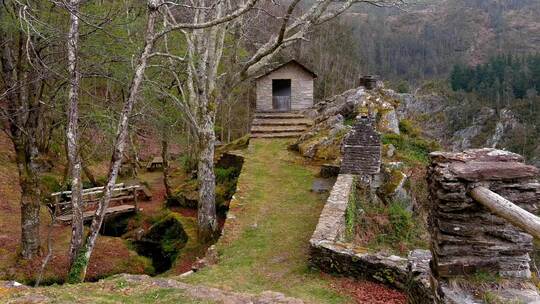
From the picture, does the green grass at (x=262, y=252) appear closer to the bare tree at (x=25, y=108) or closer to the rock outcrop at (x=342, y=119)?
the rock outcrop at (x=342, y=119)

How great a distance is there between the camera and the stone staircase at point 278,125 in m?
19.8

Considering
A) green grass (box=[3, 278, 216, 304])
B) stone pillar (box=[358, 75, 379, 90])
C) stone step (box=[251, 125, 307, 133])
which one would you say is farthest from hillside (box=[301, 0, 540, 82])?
green grass (box=[3, 278, 216, 304])

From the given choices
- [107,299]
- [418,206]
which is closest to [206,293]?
[107,299]

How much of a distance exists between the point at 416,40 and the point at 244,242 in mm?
117613

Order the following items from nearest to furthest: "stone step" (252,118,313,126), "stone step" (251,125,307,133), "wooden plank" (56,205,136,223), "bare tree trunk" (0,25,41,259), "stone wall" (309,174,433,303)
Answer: "stone wall" (309,174,433,303)
"bare tree trunk" (0,25,41,259)
"wooden plank" (56,205,136,223)
"stone step" (251,125,307,133)
"stone step" (252,118,313,126)

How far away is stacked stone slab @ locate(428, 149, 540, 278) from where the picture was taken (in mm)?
4344

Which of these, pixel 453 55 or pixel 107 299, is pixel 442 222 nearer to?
pixel 107 299

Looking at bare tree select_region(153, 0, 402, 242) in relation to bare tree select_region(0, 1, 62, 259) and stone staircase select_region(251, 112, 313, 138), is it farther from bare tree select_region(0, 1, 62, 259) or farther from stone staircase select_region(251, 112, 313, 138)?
stone staircase select_region(251, 112, 313, 138)

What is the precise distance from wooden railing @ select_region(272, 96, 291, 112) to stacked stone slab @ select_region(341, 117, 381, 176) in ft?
30.6

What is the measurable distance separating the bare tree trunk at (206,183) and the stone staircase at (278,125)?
839cm

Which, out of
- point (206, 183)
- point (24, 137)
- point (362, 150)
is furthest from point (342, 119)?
point (24, 137)

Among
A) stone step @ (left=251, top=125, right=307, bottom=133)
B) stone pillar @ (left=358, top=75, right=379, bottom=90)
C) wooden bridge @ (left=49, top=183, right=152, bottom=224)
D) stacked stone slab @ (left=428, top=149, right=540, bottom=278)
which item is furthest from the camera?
stone pillar @ (left=358, top=75, right=379, bottom=90)

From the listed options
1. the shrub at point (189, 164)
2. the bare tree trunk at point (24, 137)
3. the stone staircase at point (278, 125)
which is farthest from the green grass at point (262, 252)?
the shrub at point (189, 164)

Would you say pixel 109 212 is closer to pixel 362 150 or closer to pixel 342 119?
pixel 362 150
